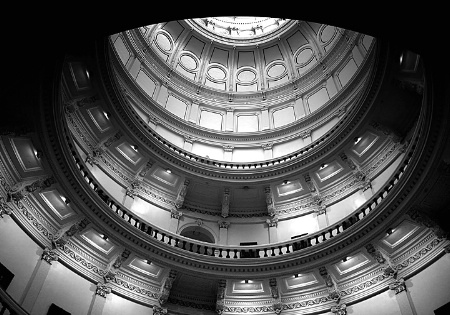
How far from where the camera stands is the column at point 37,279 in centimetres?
1425

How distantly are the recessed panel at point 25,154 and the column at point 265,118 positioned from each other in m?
18.6

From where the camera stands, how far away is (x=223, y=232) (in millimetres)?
23969

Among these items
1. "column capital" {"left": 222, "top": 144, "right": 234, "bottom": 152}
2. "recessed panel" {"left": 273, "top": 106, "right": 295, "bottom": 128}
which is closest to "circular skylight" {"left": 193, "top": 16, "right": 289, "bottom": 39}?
"recessed panel" {"left": 273, "top": 106, "right": 295, "bottom": 128}

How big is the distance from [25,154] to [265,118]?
64.9ft

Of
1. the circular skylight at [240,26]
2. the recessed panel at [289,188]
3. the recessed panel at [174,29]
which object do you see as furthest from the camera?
the circular skylight at [240,26]

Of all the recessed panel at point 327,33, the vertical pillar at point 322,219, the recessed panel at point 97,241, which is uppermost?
the recessed panel at point 327,33

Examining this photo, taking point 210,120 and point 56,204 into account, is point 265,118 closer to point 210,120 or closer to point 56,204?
point 210,120

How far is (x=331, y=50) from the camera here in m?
30.9

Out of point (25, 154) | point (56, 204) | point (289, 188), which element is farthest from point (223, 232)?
point (25, 154)

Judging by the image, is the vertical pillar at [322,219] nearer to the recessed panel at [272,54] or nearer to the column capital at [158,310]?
the column capital at [158,310]

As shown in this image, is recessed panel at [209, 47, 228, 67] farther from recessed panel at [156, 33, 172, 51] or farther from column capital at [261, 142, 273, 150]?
column capital at [261, 142, 273, 150]

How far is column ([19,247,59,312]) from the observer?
14250 millimetres

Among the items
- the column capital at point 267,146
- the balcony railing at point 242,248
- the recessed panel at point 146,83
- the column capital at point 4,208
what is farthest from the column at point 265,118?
the column capital at point 4,208

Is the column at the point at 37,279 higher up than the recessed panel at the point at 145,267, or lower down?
lower down
